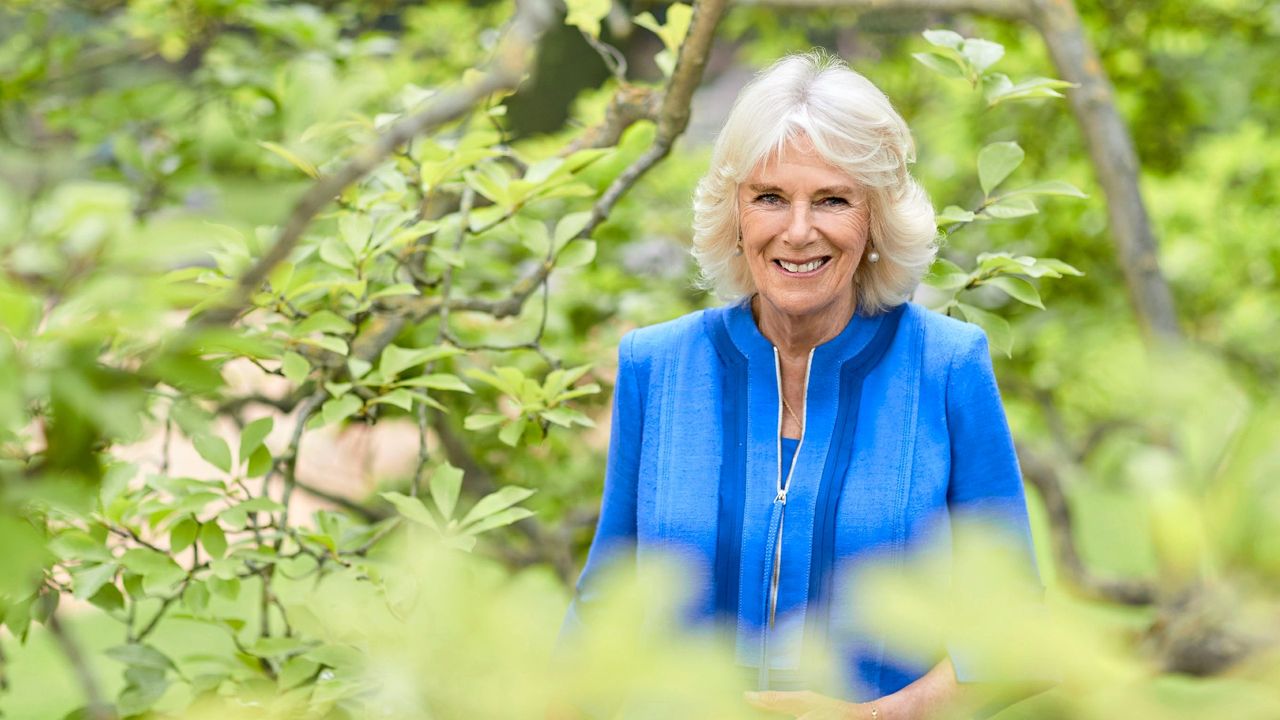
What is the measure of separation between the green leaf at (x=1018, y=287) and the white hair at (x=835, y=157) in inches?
5.2

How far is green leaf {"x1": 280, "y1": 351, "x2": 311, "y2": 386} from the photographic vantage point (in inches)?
78.6

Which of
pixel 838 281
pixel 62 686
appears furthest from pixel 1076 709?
pixel 62 686

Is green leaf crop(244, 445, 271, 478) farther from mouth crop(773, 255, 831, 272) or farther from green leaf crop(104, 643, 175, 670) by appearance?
mouth crop(773, 255, 831, 272)

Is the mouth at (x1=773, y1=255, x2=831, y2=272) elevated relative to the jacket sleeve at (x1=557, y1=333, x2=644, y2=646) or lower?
elevated

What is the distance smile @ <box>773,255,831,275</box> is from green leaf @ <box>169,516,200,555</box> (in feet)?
3.43

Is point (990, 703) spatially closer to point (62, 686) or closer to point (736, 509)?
point (736, 509)

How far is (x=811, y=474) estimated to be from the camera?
2.06 meters

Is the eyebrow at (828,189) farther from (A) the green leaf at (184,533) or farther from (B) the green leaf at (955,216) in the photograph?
(A) the green leaf at (184,533)

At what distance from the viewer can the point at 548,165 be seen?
2197mm

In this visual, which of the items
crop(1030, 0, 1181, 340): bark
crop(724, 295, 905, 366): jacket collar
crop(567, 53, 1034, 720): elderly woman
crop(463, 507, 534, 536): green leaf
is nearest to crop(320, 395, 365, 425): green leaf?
crop(463, 507, 534, 536): green leaf

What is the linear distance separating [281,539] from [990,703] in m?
1.64

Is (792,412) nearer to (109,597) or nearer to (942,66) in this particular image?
(942,66)

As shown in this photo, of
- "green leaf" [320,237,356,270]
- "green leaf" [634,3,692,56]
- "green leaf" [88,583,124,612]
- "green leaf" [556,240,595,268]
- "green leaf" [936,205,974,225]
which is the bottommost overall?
"green leaf" [88,583,124,612]

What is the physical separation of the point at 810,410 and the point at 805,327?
6.4 inches
